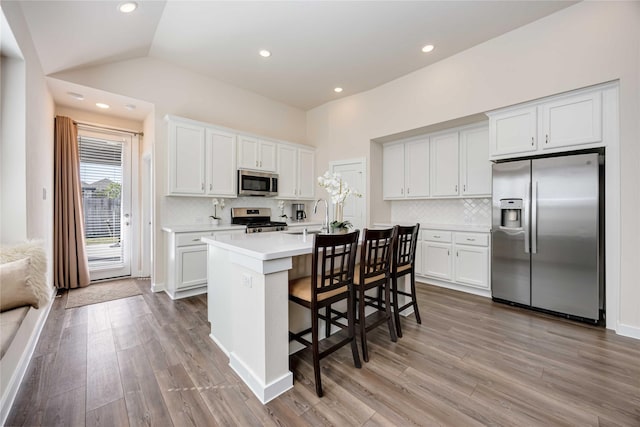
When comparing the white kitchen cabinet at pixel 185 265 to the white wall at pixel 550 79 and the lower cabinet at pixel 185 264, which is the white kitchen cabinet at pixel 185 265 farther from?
the white wall at pixel 550 79

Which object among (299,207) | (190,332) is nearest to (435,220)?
(299,207)

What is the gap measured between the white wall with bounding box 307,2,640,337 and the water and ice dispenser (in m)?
0.80

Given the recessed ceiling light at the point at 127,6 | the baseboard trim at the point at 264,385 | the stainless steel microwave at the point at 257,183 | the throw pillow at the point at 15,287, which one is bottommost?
the baseboard trim at the point at 264,385

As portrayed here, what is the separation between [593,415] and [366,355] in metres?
1.33

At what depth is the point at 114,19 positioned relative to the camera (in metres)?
2.59

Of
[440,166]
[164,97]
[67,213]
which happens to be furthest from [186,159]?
[440,166]

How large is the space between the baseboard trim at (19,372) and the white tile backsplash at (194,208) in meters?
1.70

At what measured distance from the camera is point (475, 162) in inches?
148

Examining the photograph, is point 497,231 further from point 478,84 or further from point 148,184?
point 148,184

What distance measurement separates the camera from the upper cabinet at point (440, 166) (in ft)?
12.2

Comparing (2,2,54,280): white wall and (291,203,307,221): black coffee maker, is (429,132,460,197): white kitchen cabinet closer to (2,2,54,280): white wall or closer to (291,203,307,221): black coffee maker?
(291,203,307,221): black coffee maker

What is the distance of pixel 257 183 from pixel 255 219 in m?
0.68

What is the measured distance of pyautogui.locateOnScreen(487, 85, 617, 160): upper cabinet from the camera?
2598 millimetres

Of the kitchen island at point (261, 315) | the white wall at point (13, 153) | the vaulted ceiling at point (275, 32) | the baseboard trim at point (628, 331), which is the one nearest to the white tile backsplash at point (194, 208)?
the white wall at point (13, 153)
